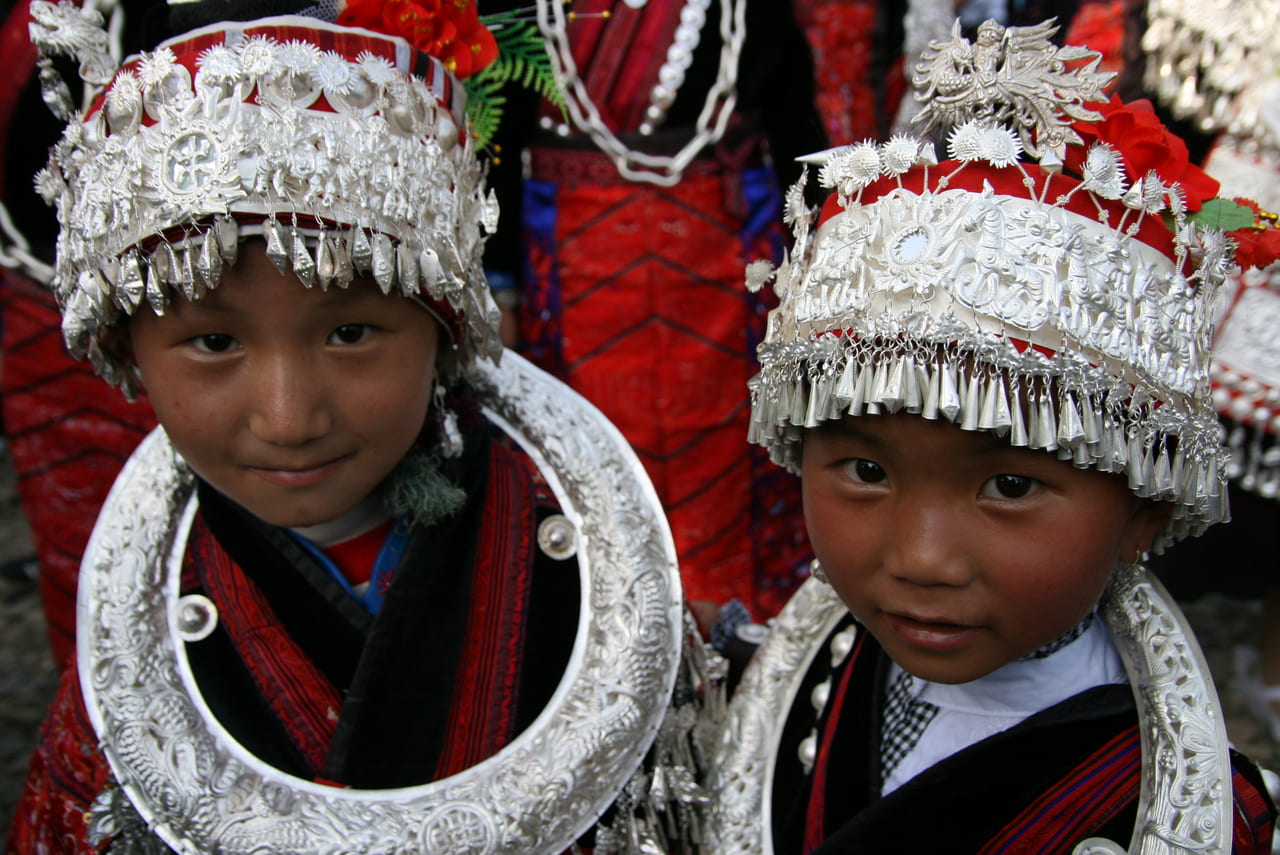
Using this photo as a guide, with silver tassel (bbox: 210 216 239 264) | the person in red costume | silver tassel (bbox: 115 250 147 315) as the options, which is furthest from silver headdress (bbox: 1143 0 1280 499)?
silver tassel (bbox: 115 250 147 315)

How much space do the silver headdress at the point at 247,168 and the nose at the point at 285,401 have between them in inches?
4.5

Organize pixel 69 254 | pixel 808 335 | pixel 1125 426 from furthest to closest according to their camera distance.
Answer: pixel 69 254, pixel 808 335, pixel 1125 426

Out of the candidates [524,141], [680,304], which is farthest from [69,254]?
[680,304]

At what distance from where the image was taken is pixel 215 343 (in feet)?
4.29

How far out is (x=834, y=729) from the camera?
1.45 m

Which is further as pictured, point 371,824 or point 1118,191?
point 371,824

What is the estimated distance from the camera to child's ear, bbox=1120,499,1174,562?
1166 mm

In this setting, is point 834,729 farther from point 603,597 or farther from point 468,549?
point 468,549

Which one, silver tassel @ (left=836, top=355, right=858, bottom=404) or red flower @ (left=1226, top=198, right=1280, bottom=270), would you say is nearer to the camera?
silver tassel @ (left=836, top=355, right=858, bottom=404)

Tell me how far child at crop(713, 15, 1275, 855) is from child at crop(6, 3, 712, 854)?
453 mm

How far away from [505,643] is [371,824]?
0.31m

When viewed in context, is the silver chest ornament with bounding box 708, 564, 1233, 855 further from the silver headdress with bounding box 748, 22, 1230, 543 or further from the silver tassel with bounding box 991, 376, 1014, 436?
the silver tassel with bounding box 991, 376, 1014, 436

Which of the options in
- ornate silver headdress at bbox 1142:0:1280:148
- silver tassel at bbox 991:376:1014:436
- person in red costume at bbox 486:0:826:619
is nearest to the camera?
silver tassel at bbox 991:376:1014:436

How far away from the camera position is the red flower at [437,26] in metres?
1.39
